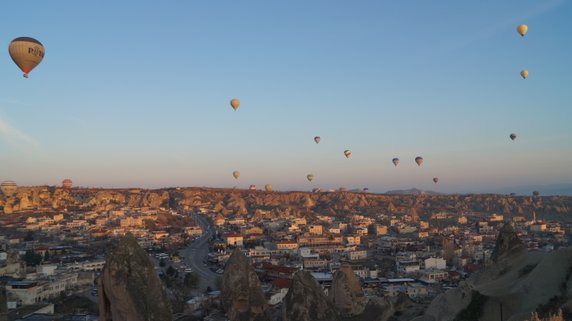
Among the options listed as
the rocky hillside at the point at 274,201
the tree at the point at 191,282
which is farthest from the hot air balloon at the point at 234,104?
the rocky hillside at the point at 274,201

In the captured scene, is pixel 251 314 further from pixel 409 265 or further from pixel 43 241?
pixel 43 241

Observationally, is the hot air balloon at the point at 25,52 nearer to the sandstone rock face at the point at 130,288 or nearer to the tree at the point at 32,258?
the sandstone rock face at the point at 130,288

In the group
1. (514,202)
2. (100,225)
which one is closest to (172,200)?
(100,225)

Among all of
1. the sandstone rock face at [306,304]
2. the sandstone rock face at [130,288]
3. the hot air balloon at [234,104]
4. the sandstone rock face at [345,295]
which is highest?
the hot air balloon at [234,104]

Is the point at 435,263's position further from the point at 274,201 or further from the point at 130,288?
the point at 274,201

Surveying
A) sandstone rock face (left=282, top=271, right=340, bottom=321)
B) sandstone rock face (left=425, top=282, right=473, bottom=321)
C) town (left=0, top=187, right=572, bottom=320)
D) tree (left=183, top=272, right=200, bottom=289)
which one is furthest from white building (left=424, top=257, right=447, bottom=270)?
sandstone rock face (left=282, top=271, right=340, bottom=321)

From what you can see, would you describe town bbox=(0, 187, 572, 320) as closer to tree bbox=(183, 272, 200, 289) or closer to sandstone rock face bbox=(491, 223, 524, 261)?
tree bbox=(183, 272, 200, 289)
